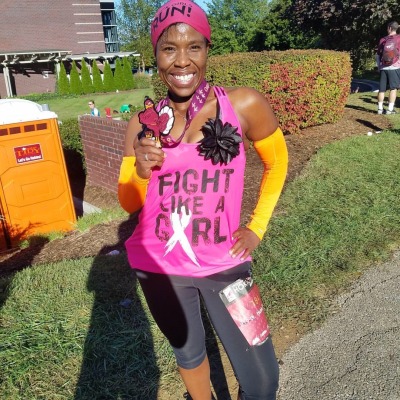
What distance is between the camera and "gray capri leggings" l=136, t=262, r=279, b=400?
6.02 feet

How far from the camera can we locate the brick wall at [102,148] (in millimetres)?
7949

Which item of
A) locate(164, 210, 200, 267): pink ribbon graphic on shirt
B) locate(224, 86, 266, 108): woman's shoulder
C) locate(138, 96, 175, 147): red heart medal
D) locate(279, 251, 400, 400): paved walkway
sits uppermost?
locate(224, 86, 266, 108): woman's shoulder

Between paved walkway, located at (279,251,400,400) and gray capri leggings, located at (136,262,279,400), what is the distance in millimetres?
847

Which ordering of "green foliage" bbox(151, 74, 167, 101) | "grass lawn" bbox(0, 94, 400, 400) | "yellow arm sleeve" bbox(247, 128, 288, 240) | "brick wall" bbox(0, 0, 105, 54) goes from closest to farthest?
1. "yellow arm sleeve" bbox(247, 128, 288, 240)
2. "grass lawn" bbox(0, 94, 400, 400)
3. "green foliage" bbox(151, 74, 167, 101)
4. "brick wall" bbox(0, 0, 105, 54)

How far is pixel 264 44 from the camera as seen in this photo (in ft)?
129

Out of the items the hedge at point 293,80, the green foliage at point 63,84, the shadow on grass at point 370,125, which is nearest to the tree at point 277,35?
the green foliage at point 63,84

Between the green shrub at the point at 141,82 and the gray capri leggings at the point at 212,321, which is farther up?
the gray capri leggings at the point at 212,321

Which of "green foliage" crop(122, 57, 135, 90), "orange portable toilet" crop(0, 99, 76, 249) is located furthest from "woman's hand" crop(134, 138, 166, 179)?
"green foliage" crop(122, 57, 135, 90)

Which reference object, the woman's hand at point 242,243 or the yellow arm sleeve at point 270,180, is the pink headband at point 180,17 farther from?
the woman's hand at point 242,243

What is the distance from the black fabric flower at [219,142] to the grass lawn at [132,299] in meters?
1.59

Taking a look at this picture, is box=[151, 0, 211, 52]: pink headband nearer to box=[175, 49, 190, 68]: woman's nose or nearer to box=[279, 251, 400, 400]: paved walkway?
box=[175, 49, 190, 68]: woman's nose

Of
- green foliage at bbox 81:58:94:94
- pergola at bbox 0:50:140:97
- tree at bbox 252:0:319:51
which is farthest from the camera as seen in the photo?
pergola at bbox 0:50:140:97

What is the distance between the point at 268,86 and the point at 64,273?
5.84 m

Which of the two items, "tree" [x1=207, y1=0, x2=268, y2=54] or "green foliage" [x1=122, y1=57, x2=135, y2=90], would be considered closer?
"green foliage" [x1=122, y1=57, x2=135, y2=90]
